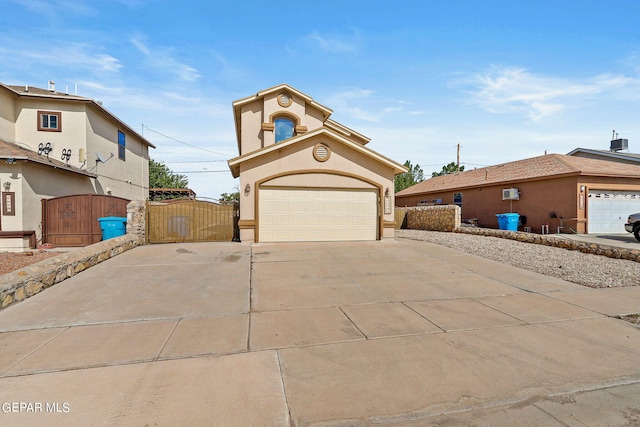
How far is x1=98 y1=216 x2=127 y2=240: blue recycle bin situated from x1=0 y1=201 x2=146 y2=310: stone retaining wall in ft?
4.76

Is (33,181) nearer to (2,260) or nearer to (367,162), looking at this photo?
(2,260)

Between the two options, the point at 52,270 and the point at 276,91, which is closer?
the point at 52,270

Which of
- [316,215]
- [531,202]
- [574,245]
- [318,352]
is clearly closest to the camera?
[318,352]

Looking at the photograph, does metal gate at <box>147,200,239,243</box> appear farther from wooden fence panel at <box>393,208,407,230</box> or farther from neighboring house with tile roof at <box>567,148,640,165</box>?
neighboring house with tile roof at <box>567,148,640,165</box>

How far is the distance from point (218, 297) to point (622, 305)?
7542mm

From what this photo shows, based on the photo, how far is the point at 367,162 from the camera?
13.4 meters

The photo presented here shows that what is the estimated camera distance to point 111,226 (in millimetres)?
12188

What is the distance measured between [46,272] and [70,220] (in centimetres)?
803

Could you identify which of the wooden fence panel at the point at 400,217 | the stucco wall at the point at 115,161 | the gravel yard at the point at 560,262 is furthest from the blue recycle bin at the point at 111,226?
the wooden fence panel at the point at 400,217

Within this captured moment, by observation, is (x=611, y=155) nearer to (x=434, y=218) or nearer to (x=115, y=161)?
(x=434, y=218)

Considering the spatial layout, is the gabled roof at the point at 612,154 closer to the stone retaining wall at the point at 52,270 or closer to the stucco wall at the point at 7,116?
the stone retaining wall at the point at 52,270

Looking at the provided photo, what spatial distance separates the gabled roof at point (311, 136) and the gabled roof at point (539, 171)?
978cm

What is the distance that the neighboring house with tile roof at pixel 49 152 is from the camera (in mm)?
12180

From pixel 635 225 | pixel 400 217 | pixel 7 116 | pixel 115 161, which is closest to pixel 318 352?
pixel 635 225
